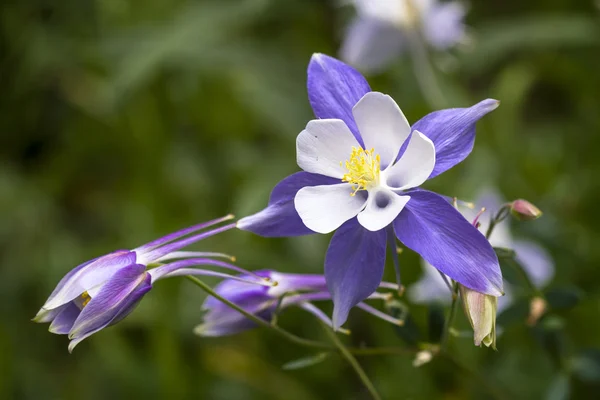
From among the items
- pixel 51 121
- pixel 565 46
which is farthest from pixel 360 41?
pixel 51 121

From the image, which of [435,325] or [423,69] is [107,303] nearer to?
[435,325]

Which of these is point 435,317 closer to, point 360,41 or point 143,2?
point 360,41

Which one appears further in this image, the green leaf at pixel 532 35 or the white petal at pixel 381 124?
the green leaf at pixel 532 35

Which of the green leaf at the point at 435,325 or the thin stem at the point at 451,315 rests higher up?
the thin stem at the point at 451,315

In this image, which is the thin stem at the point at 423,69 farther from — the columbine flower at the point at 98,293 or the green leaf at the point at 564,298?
the columbine flower at the point at 98,293

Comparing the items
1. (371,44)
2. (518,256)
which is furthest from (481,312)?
(371,44)

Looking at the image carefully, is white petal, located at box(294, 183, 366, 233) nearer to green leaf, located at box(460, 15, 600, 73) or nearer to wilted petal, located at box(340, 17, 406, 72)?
wilted petal, located at box(340, 17, 406, 72)

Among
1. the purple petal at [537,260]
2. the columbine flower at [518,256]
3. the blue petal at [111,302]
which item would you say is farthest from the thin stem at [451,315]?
the purple petal at [537,260]
